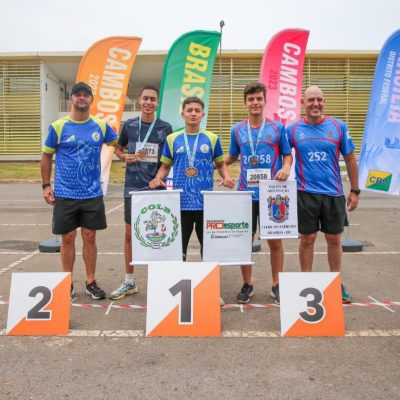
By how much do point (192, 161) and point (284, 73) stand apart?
449 centimetres

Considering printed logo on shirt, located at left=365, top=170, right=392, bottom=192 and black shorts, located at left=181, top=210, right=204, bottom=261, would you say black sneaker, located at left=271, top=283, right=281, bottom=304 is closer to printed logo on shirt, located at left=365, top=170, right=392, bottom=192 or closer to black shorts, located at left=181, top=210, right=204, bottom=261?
black shorts, located at left=181, top=210, right=204, bottom=261

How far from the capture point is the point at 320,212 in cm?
408

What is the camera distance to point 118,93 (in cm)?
759

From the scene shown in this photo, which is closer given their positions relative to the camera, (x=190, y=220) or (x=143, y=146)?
(x=190, y=220)

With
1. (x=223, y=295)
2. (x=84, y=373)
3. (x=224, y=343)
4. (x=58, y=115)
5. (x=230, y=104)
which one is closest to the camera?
(x=84, y=373)

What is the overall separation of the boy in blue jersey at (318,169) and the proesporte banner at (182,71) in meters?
3.87

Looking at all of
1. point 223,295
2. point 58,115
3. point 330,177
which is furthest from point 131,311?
point 58,115

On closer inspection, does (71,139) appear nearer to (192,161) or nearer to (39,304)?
(192,161)

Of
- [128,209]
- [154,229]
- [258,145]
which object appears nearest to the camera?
[154,229]

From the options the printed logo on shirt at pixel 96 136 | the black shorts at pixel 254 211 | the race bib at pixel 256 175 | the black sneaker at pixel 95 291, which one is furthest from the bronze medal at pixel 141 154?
the black sneaker at pixel 95 291

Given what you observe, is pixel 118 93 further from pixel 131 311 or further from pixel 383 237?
pixel 383 237

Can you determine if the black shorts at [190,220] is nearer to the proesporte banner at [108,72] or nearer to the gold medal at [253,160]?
the gold medal at [253,160]

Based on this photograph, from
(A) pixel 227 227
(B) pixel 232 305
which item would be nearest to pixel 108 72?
(A) pixel 227 227

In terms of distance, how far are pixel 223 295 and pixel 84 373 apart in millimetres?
1940
